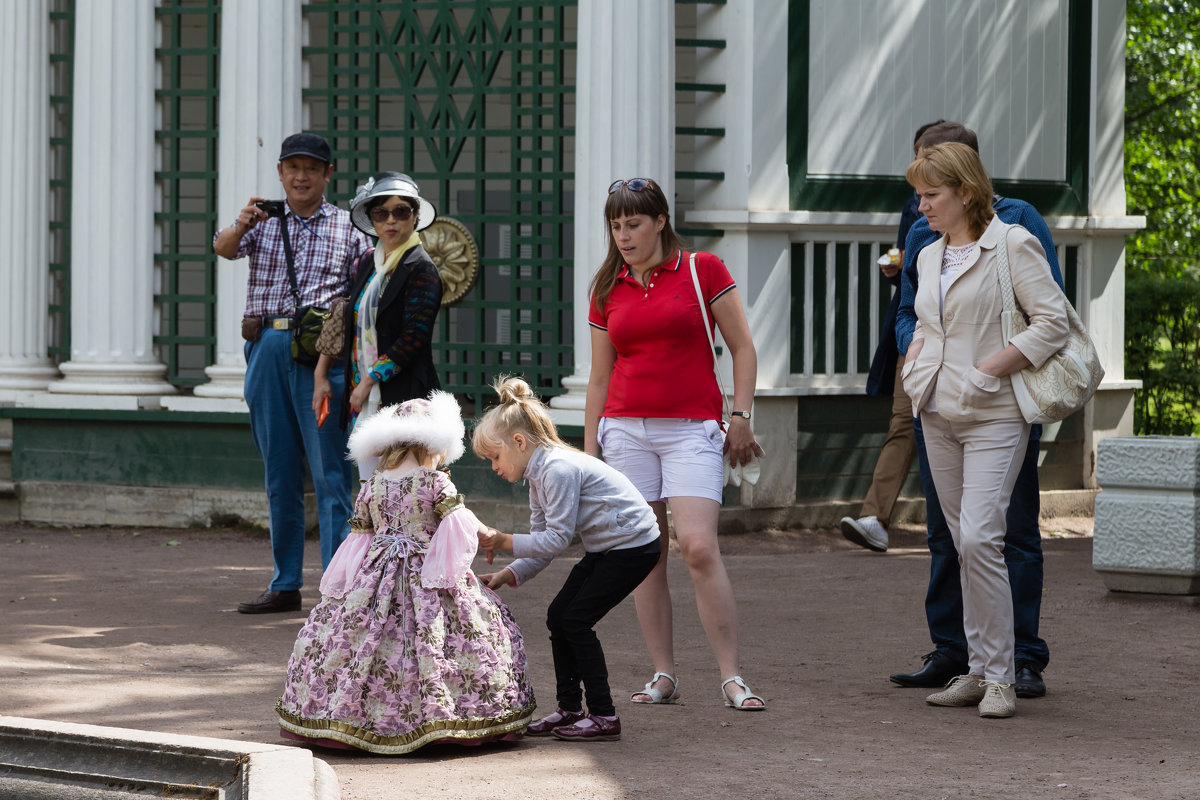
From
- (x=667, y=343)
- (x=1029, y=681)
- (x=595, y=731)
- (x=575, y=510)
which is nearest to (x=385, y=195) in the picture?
(x=667, y=343)

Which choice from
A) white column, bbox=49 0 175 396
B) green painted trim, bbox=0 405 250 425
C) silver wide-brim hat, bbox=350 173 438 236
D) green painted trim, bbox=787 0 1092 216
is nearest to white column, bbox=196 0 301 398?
green painted trim, bbox=0 405 250 425

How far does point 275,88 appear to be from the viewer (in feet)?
36.6

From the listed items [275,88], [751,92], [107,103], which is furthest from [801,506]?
[107,103]

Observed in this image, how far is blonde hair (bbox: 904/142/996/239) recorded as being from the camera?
5.70m

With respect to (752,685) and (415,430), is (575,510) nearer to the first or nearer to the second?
(415,430)

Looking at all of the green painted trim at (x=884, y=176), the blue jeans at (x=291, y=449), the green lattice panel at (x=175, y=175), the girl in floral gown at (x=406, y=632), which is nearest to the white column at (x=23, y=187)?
the green lattice panel at (x=175, y=175)

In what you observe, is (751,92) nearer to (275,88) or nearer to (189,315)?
(275,88)

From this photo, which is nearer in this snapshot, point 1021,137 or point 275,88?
point 275,88

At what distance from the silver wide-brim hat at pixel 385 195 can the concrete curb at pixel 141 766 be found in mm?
2897

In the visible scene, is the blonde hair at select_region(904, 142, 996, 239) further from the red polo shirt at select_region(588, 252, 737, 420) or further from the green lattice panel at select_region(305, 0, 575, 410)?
the green lattice panel at select_region(305, 0, 575, 410)

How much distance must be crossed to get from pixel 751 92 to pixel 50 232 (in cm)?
495

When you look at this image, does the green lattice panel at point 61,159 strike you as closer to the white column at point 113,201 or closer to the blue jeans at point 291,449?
Answer: the white column at point 113,201

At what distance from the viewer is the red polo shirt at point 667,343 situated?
584 centimetres

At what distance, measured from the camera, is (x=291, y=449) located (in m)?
7.98
